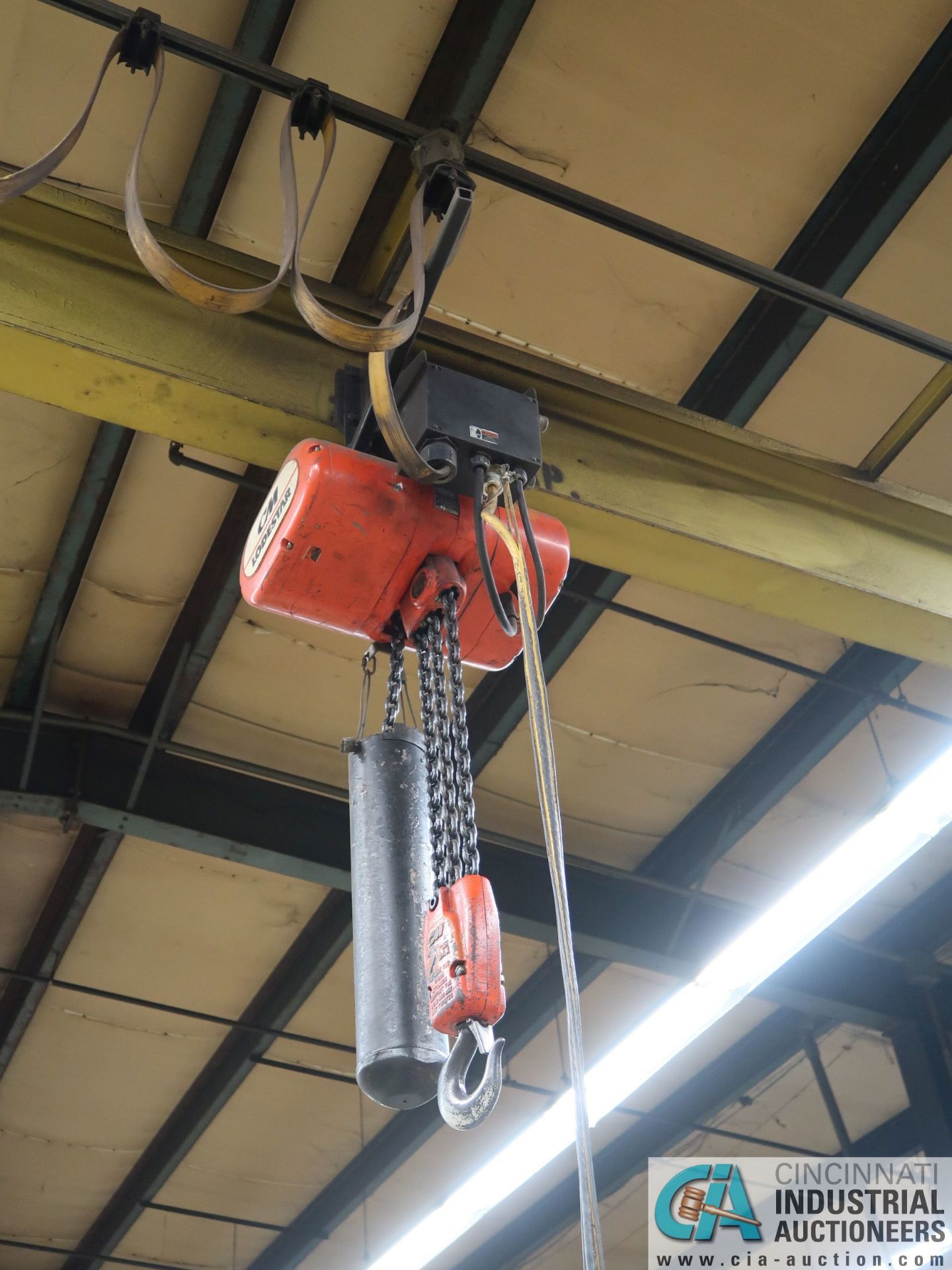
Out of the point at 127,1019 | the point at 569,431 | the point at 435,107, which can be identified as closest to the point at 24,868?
the point at 127,1019

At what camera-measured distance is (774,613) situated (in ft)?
10.9

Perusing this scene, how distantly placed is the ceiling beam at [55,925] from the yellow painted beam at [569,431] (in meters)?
2.94

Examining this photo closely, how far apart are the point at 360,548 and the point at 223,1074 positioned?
18.0 feet

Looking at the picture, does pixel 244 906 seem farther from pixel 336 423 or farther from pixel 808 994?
pixel 336 423

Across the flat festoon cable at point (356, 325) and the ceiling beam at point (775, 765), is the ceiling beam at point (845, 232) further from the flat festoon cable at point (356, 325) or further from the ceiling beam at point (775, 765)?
the flat festoon cable at point (356, 325)

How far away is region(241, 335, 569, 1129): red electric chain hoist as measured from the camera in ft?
6.10

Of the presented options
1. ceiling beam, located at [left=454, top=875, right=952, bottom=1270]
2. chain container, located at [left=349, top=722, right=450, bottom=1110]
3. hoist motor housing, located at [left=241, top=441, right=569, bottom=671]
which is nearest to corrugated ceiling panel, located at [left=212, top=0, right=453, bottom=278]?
hoist motor housing, located at [left=241, top=441, right=569, bottom=671]

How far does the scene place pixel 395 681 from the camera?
2248 millimetres

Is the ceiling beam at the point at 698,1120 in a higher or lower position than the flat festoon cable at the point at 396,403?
higher

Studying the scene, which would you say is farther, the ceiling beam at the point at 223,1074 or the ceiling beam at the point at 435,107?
the ceiling beam at the point at 223,1074

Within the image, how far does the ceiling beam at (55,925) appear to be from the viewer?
549 cm

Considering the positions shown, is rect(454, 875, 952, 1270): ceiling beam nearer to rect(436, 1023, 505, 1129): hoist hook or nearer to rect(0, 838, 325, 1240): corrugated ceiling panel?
rect(0, 838, 325, 1240): corrugated ceiling panel

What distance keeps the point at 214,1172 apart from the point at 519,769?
402 centimetres

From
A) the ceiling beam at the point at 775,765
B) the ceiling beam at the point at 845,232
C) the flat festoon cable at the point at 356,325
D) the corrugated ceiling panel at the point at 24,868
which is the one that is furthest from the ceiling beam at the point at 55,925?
the flat festoon cable at the point at 356,325
